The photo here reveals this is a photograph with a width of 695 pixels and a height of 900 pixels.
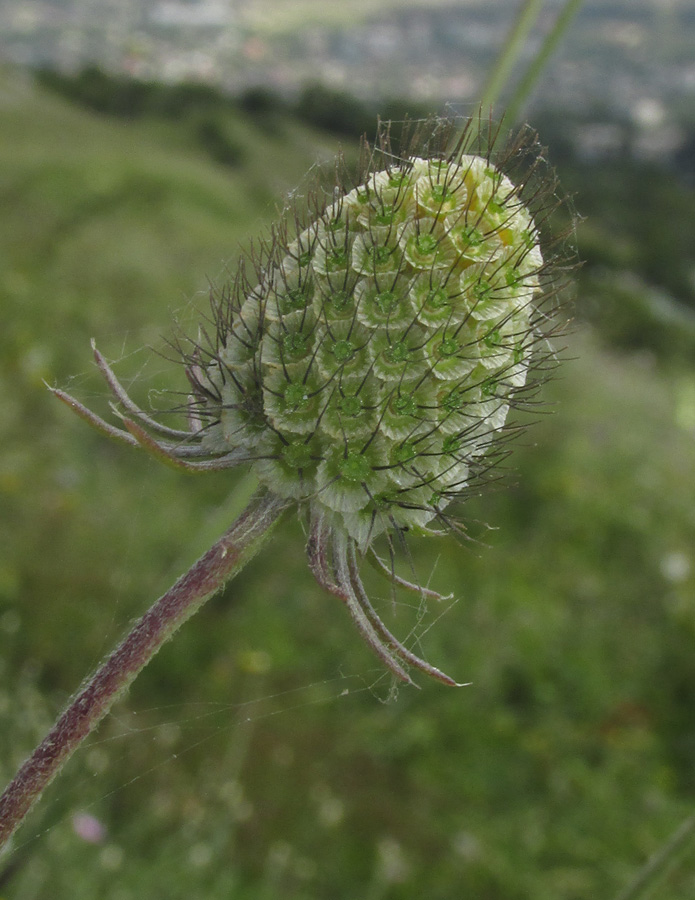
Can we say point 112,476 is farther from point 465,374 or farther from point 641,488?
point 465,374

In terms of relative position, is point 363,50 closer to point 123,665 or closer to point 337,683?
point 337,683

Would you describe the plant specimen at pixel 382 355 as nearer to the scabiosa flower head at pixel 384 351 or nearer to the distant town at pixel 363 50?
the scabiosa flower head at pixel 384 351

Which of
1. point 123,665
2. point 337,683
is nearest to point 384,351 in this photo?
point 123,665

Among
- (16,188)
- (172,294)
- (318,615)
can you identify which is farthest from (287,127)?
(318,615)

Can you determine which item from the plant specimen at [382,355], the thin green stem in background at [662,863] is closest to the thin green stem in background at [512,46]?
the plant specimen at [382,355]

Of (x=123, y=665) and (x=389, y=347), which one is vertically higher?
(x=389, y=347)

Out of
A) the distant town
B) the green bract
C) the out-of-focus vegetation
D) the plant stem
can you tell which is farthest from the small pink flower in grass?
the distant town
